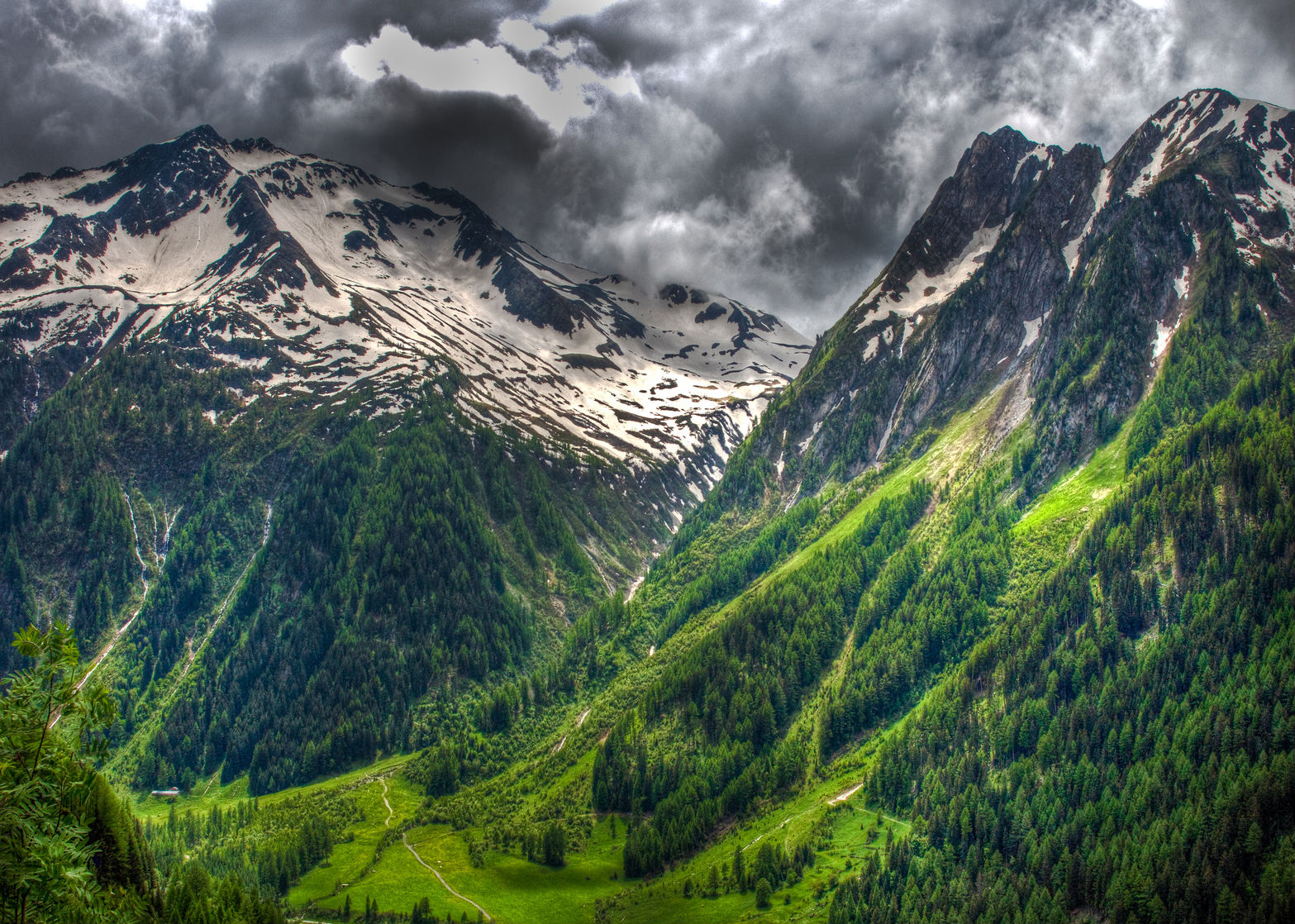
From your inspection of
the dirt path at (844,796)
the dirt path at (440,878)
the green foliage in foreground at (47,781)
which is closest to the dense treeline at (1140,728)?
the dirt path at (844,796)

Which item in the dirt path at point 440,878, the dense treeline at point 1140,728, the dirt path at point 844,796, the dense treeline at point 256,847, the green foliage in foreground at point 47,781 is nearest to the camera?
the green foliage in foreground at point 47,781

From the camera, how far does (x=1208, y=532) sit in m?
171

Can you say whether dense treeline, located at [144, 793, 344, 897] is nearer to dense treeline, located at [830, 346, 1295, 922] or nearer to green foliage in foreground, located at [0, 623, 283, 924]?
dense treeline, located at [830, 346, 1295, 922]

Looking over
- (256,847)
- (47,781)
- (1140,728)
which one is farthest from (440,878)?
(47,781)

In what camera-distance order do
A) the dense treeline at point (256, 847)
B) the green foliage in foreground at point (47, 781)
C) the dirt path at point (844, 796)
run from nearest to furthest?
the green foliage in foreground at point (47, 781)
the dense treeline at point (256, 847)
the dirt path at point (844, 796)

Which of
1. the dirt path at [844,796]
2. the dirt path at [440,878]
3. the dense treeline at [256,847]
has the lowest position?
the dense treeline at [256,847]

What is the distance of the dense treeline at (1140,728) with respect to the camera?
12350 centimetres

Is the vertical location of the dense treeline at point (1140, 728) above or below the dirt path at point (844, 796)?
above

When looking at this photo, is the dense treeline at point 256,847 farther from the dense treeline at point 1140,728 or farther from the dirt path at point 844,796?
the dense treeline at point 1140,728

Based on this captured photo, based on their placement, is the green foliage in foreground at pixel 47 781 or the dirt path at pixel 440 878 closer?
the green foliage in foreground at pixel 47 781

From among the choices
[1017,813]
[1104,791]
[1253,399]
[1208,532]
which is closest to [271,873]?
[1017,813]

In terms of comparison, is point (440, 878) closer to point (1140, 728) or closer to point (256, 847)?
point (256, 847)

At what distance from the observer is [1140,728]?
150125mm

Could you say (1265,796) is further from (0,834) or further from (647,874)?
(0,834)
